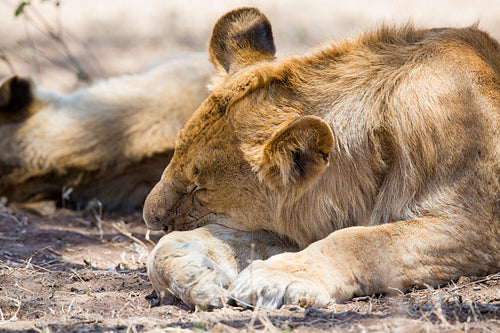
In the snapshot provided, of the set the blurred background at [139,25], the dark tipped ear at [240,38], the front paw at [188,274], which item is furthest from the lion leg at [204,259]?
the blurred background at [139,25]

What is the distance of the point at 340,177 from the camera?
9.73 feet

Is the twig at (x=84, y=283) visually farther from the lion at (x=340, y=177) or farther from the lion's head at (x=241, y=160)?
the lion's head at (x=241, y=160)

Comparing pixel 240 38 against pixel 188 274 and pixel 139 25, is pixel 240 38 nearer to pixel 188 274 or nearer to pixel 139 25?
pixel 188 274

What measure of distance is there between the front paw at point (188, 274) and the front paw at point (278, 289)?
10cm

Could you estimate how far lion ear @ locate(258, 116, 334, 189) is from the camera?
2602 mm

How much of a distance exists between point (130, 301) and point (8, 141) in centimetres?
257

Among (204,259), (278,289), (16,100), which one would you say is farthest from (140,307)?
(16,100)

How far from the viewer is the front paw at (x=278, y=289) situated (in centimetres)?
254

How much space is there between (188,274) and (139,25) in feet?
24.7

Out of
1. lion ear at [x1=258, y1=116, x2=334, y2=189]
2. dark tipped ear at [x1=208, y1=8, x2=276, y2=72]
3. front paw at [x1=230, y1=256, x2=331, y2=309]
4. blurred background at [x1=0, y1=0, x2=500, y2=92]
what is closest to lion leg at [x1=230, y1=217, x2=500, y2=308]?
front paw at [x1=230, y1=256, x2=331, y2=309]

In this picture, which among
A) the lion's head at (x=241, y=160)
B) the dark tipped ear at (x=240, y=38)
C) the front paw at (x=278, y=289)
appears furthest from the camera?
the dark tipped ear at (x=240, y=38)

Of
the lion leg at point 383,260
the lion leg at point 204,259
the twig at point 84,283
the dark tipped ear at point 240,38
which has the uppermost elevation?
the dark tipped ear at point 240,38

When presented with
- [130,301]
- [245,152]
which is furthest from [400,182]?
[130,301]

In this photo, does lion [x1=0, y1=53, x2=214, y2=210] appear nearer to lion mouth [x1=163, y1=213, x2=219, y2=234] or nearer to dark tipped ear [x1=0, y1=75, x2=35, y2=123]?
dark tipped ear [x1=0, y1=75, x2=35, y2=123]
